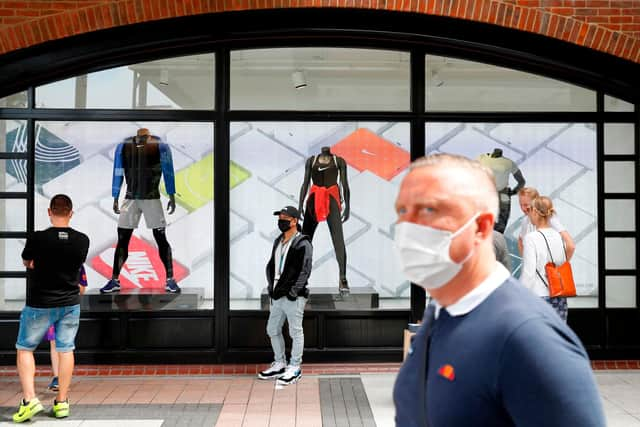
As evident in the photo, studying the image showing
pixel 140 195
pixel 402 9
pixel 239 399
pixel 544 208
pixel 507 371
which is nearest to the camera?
pixel 507 371

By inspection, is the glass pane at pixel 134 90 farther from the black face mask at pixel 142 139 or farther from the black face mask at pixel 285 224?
the black face mask at pixel 285 224

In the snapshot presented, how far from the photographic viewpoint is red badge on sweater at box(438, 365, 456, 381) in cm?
159

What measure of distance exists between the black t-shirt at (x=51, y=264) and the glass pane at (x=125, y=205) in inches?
87.6

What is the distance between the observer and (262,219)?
821 cm

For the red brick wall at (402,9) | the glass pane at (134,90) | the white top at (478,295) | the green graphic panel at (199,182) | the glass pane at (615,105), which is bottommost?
the white top at (478,295)

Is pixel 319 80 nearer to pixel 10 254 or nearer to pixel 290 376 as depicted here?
pixel 290 376

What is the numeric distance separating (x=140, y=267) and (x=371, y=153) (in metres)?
2.82

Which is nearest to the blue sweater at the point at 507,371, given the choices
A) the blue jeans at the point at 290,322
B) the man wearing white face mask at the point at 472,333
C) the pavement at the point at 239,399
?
the man wearing white face mask at the point at 472,333

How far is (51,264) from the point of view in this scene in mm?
5906

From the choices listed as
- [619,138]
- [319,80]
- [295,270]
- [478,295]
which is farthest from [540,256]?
[478,295]

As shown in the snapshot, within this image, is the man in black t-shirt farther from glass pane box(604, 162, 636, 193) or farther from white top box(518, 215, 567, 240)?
glass pane box(604, 162, 636, 193)

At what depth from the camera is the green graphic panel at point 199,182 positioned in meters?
8.17

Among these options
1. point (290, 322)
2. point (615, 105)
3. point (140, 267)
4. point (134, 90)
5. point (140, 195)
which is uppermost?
point (134, 90)

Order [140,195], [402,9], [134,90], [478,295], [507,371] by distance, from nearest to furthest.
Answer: [507,371]
[478,295]
[402,9]
[134,90]
[140,195]
